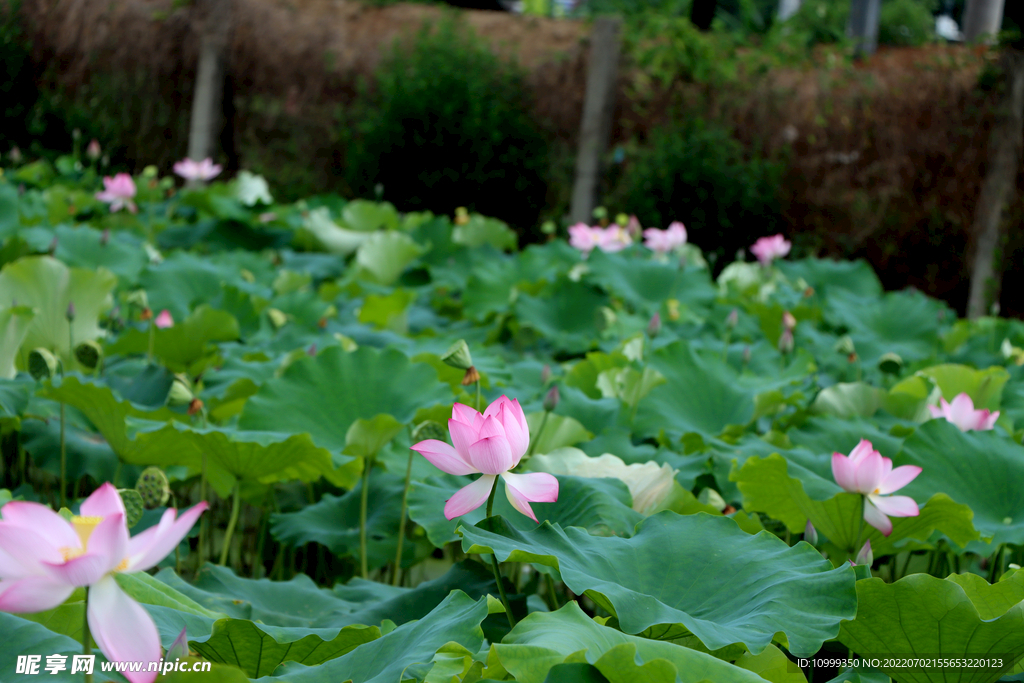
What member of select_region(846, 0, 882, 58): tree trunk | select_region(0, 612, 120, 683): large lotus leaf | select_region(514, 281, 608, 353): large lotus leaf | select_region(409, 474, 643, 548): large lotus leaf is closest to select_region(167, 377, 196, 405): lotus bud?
select_region(409, 474, 643, 548): large lotus leaf

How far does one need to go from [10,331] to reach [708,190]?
4.40 meters

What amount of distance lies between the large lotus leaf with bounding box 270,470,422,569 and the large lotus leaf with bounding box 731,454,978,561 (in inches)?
20.6

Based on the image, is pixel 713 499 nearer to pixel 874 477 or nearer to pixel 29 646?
pixel 874 477

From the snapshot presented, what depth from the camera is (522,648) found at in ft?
2.04

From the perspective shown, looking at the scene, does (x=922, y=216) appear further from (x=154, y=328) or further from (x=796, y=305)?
(x=154, y=328)

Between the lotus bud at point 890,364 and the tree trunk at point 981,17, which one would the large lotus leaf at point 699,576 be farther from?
the tree trunk at point 981,17

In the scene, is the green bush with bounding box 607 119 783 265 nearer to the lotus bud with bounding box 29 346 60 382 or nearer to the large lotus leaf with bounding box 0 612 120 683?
the lotus bud with bounding box 29 346 60 382

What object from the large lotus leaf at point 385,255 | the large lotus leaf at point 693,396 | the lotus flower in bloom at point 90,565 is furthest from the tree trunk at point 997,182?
the lotus flower in bloom at point 90,565

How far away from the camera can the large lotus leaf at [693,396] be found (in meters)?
1.58

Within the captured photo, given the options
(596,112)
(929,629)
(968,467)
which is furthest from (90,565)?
(596,112)

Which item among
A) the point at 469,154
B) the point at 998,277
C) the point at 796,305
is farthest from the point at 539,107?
the point at 796,305

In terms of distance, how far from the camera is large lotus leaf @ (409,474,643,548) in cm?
94

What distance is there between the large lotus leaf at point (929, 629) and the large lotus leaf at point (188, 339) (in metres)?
1.48

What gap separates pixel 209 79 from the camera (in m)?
6.38
